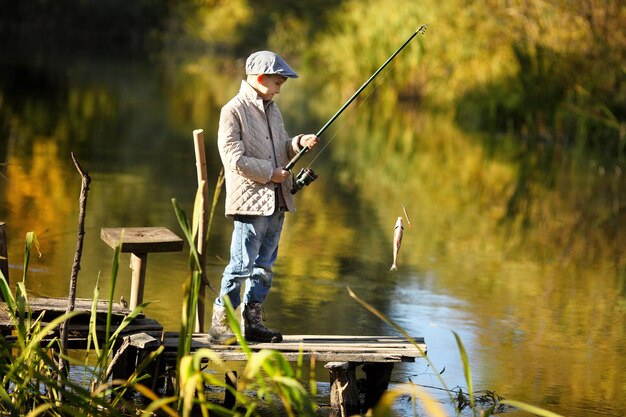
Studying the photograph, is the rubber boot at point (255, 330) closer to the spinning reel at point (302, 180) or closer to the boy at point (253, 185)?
the boy at point (253, 185)

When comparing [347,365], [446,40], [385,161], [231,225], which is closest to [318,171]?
[385,161]

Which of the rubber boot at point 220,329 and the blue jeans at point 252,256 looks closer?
the rubber boot at point 220,329

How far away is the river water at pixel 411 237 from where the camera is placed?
825cm

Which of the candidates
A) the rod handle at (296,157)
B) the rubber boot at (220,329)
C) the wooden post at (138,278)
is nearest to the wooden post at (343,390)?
the rubber boot at (220,329)

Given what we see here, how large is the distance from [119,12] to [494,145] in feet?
130

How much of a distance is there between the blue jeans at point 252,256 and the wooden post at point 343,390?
1.80 ft

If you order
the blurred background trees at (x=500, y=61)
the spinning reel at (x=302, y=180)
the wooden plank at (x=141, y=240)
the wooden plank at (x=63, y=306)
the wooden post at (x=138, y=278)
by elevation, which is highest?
the blurred background trees at (x=500, y=61)

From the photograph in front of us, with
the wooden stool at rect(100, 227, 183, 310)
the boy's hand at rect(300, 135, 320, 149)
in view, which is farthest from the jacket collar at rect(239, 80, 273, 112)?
the wooden stool at rect(100, 227, 183, 310)

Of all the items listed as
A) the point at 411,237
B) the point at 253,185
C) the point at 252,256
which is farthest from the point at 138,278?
the point at 411,237

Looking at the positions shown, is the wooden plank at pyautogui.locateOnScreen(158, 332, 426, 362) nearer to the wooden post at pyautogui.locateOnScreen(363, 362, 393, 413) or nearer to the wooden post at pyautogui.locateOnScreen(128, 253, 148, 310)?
the wooden post at pyautogui.locateOnScreen(363, 362, 393, 413)

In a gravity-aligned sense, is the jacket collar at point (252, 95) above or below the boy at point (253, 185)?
above

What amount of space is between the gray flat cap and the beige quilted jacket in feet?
0.33

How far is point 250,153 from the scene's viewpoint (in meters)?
6.51

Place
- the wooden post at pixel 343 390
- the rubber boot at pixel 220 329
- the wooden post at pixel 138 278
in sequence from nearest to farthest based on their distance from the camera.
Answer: the wooden post at pixel 343 390
the rubber boot at pixel 220 329
the wooden post at pixel 138 278
